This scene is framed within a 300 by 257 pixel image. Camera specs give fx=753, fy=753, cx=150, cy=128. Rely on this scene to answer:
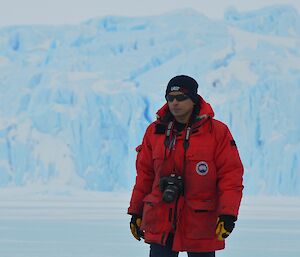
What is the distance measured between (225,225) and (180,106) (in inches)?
14.3

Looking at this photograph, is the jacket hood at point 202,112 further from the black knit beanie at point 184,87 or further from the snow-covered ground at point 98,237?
the snow-covered ground at point 98,237

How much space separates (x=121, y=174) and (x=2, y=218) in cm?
→ 654

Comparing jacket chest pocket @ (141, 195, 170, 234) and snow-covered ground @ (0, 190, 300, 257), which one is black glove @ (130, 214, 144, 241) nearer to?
jacket chest pocket @ (141, 195, 170, 234)

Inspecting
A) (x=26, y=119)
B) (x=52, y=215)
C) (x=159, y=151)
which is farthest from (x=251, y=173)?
(x=159, y=151)

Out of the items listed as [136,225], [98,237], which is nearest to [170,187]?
[136,225]

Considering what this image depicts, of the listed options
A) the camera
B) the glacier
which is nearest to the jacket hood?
the camera

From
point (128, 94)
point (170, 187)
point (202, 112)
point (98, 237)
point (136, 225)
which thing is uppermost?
point (128, 94)

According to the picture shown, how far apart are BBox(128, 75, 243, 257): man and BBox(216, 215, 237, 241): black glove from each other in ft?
0.09

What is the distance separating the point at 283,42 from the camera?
57.8ft

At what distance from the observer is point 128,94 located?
53.5 ft

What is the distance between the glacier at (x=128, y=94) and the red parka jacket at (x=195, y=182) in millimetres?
13295

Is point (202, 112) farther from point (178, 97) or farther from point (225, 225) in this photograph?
point (225, 225)

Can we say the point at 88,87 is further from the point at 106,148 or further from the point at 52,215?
the point at 52,215

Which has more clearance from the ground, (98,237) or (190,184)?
(190,184)
